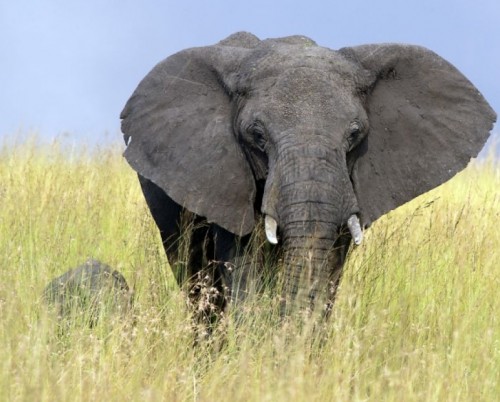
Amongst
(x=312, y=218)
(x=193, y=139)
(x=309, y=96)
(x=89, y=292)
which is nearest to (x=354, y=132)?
(x=309, y=96)

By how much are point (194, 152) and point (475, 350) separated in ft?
6.47

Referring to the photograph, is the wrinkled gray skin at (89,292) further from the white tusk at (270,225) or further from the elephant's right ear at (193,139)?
the white tusk at (270,225)

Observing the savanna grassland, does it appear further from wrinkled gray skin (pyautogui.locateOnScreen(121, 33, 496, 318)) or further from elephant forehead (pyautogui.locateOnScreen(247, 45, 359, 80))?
elephant forehead (pyautogui.locateOnScreen(247, 45, 359, 80))

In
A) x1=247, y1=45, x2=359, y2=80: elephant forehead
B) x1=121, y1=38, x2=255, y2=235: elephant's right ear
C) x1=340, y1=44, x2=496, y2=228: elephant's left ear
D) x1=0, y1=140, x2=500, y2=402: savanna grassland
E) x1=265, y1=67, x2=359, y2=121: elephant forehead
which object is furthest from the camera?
x1=340, y1=44, x2=496, y2=228: elephant's left ear

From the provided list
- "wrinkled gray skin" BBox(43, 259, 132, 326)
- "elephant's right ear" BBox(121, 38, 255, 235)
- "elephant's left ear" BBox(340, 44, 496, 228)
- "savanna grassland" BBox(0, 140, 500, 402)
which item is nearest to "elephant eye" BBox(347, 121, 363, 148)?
"elephant's left ear" BBox(340, 44, 496, 228)

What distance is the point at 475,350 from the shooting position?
23.3 ft

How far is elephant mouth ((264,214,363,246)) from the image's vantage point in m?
6.35

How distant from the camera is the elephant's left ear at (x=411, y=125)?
711 cm

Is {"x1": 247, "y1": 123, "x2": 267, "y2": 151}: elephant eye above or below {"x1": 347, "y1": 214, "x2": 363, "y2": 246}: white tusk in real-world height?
above

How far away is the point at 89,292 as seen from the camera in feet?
24.2

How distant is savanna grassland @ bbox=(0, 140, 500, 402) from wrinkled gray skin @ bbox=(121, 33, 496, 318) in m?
0.43

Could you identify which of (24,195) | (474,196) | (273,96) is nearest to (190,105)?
(273,96)

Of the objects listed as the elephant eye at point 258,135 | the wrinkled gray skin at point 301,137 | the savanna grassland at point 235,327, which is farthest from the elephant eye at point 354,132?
the savanna grassland at point 235,327

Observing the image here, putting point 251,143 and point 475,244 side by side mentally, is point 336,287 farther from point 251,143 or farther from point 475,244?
point 475,244
